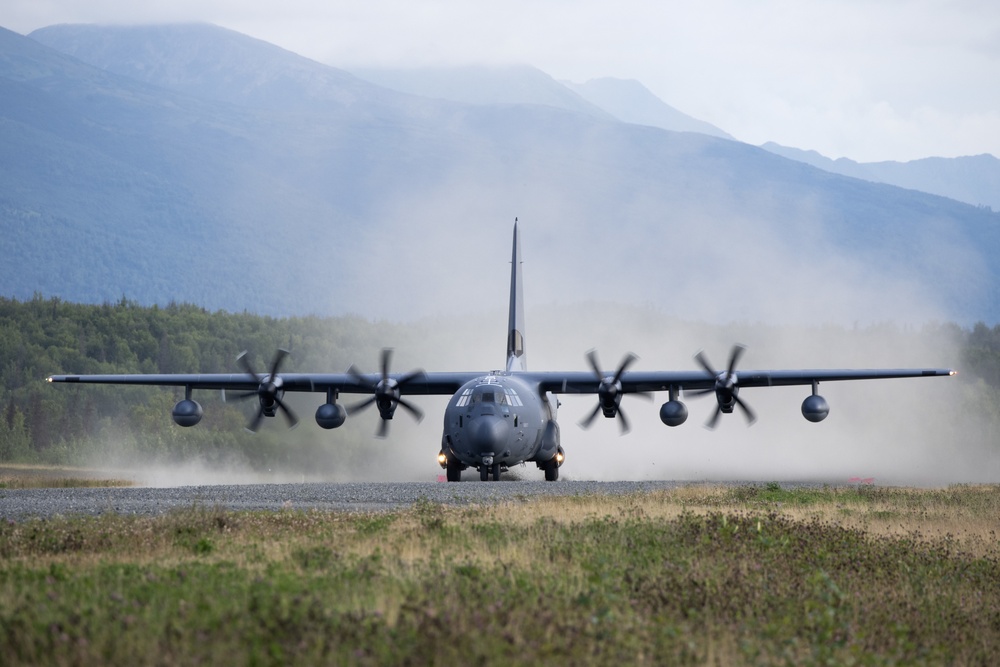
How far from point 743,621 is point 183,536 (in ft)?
30.8

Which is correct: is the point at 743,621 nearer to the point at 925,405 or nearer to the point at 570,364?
the point at 570,364

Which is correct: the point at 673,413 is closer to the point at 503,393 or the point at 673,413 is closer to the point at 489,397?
the point at 503,393

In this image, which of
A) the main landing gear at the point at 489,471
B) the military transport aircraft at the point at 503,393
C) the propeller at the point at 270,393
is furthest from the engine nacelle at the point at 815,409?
the propeller at the point at 270,393

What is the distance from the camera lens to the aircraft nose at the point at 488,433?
125ft

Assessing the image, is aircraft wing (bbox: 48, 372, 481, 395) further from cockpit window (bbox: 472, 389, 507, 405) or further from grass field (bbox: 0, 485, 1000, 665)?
grass field (bbox: 0, 485, 1000, 665)

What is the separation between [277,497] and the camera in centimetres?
2891

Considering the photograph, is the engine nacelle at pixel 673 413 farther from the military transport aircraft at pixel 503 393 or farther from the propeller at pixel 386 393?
the propeller at pixel 386 393

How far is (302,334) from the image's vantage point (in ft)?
451

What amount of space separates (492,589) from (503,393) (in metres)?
24.7

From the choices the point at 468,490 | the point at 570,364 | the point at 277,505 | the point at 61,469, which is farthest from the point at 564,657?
the point at 61,469

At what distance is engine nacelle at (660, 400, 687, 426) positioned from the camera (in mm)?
41219

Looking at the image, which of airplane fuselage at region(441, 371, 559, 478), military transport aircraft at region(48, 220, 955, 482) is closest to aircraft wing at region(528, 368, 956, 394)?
military transport aircraft at region(48, 220, 955, 482)

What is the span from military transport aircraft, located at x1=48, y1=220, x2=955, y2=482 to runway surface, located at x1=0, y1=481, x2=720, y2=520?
3652 mm

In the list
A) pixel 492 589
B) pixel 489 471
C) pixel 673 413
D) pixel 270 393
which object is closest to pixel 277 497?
pixel 489 471
